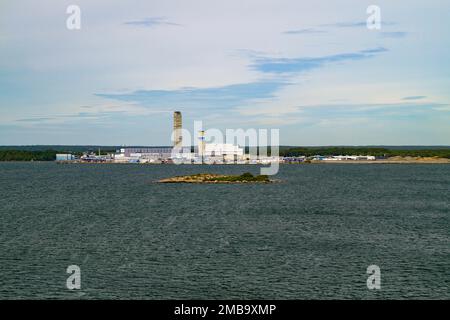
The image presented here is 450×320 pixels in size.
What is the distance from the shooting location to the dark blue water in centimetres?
3549

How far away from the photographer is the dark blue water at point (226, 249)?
3549 centimetres

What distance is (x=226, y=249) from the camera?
48.2 m

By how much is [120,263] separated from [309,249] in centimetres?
1654

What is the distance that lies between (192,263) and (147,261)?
3728 mm

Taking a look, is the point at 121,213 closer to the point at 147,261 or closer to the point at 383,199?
the point at 147,261
